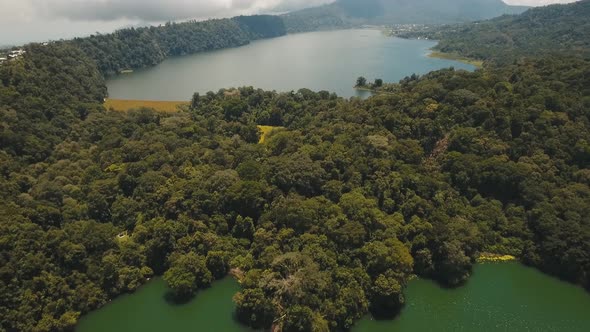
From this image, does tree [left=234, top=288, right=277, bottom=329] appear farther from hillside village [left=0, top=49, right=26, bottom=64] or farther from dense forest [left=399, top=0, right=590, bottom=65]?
dense forest [left=399, top=0, right=590, bottom=65]

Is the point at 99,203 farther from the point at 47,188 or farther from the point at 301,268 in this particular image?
the point at 301,268

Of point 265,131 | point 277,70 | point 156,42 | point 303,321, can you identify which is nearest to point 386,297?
point 303,321

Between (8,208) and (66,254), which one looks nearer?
(66,254)

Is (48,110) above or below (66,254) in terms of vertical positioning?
above

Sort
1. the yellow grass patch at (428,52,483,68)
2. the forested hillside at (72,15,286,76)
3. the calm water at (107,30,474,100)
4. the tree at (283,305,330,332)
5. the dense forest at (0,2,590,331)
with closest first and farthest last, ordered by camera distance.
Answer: the tree at (283,305,330,332), the dense forest at (0,2,590,331), the calm water at (107,30,474,100), the forested hillside at (72,15,286,76), the yellow grass patch at (428,52,483,68)

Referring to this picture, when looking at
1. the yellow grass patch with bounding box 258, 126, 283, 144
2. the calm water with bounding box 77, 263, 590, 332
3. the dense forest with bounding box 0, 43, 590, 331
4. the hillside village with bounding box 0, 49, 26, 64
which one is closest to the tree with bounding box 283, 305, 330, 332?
the dense forest with bounding box 0, 43, 590, 331

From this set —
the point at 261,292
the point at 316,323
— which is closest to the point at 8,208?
the point at 261,292
